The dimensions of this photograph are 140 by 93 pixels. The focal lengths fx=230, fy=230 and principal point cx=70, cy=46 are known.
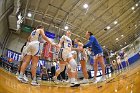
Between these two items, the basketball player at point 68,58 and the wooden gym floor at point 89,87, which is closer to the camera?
the wooden gym floor at point 89,87

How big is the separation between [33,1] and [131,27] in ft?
16.7

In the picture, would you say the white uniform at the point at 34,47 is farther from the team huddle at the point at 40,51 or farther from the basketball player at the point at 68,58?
the basketball player at the point at 68,58

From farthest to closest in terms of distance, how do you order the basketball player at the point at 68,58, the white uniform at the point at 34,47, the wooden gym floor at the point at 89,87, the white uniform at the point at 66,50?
1. the white uniform at the point at 66,50
2. the basketball player at the point at 68,58
3. the white uniform at the point at 34,47
4. the wooden gym floor at the point at 89,87

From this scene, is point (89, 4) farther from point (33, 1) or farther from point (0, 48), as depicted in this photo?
point (0, 48)

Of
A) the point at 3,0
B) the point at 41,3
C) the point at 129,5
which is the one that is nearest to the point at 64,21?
the point at 41,3

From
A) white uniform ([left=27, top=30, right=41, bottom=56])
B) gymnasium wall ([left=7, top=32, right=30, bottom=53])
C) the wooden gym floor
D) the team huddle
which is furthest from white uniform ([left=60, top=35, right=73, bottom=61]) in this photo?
gymnasium wall ([left=7, top=32, right=30, bottom=53])

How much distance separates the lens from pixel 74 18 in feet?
41.5

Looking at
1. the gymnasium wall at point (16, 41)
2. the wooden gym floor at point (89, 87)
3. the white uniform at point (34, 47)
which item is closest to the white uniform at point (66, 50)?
the white uniform at point (34, 47)

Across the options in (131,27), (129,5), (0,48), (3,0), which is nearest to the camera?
(3,0)

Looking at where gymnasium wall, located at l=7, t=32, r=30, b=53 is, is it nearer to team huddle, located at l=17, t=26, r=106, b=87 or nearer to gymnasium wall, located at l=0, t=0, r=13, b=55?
gymnasium wall, located at l=0, t=0, r=13, b=55

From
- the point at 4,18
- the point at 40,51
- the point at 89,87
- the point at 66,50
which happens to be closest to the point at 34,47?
the point at 40,51

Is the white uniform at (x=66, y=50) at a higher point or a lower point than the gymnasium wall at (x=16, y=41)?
lower

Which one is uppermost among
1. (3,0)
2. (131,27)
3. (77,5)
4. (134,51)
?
(77,5)

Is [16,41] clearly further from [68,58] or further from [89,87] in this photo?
[89,87]
